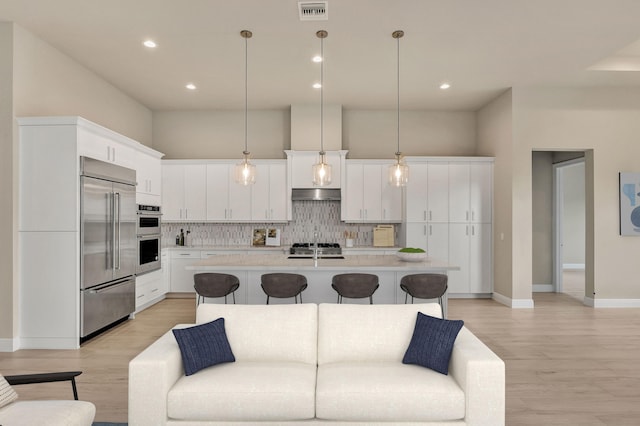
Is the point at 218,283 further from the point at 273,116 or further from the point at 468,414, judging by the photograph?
the point at 273,116

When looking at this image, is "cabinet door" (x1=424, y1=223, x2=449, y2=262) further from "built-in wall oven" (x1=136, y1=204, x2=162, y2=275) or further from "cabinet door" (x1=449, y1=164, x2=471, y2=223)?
"built-in wall oven" (x1=136, y1=204, x2=162, y2=275)

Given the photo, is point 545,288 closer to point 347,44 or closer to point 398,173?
point 398,173

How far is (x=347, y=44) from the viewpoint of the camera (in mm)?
4785

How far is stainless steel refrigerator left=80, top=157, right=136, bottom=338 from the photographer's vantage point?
452cm

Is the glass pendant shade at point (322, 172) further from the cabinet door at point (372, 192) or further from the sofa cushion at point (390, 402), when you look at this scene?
the cabinet door at point (372, 192)

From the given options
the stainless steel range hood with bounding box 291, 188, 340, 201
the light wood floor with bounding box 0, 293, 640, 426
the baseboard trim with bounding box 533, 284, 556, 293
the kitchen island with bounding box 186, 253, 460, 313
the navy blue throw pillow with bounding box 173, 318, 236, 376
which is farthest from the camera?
the baseboard trim with bounding box 533, 284, 556, 293

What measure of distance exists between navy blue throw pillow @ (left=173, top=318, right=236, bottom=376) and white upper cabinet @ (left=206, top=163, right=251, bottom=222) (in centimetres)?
470

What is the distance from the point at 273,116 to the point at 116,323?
4.41 meters

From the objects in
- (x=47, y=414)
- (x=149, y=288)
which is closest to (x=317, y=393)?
(x=47, y=414)

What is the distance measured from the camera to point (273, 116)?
25.4 feet

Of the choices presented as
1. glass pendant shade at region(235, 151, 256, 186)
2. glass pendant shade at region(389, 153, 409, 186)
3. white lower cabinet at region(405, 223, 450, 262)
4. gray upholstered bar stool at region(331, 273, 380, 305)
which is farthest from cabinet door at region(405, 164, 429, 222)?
glass pendant shade at region(235, 151, 256, 186)

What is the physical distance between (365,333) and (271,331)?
0.64m

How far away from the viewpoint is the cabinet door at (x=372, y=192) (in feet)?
23.9

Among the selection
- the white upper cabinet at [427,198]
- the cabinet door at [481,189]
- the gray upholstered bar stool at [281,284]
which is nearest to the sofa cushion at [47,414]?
the gray upholstered bar stool at [281,284]
